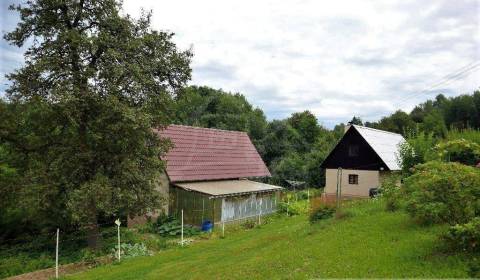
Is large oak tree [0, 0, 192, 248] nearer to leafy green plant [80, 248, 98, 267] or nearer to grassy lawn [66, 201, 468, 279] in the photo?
leafy green plant [80, 248, 98, 267]

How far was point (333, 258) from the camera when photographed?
947cm

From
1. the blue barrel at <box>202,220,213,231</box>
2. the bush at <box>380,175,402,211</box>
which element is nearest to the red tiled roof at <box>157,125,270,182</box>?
the blue barrel at <box>202,220,213,231</box>

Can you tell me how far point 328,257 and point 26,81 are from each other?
13.7 m

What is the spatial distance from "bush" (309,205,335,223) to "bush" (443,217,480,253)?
8170mm

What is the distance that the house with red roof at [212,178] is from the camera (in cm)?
2409

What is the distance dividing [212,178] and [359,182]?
13009 millimetres

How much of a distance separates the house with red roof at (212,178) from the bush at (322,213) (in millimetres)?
8227

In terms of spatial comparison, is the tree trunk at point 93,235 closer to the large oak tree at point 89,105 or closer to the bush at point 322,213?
the large oak tree at point 89,105

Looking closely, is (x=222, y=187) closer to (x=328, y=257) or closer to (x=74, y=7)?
→ (x=74, y=7)

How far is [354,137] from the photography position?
3325cm

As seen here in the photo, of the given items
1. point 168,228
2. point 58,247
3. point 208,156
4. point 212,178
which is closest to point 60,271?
point 58,247

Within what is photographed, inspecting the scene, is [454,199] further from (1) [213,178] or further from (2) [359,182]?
(2) [359,182]

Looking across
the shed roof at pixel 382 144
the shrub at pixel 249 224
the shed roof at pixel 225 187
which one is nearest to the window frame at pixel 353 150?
the shed roof at pixel 382 144

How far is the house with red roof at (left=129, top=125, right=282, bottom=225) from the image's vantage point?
79.0 feet
